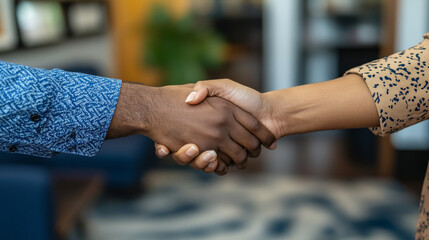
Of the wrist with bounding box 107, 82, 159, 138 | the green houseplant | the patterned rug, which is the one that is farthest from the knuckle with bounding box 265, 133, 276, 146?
the green houseplant

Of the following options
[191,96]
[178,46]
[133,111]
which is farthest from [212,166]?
[178,46]

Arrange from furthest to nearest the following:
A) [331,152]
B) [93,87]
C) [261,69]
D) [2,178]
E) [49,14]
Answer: [261,69] → [331,152] → [49,14] → [2,178] → [93,87]

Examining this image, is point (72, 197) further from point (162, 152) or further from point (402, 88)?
point (402, 88)

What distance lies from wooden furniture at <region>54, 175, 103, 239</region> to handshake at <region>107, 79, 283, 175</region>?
118 centimetres

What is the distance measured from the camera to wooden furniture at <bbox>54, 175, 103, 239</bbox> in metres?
2.56

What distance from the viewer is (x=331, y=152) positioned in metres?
5.45

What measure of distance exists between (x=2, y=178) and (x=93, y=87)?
3.75ft

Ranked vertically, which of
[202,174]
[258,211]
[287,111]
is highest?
[287,111]

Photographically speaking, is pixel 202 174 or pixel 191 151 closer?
pixel 191 151

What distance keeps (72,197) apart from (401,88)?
2.22 m

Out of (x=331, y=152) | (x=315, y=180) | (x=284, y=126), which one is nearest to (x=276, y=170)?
(x=315, y=180)

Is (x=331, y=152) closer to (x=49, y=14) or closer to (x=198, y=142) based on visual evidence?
(x=49, y=14)

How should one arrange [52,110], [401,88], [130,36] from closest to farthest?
[401,88] → [52,110] → [130,36]

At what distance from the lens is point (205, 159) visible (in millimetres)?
1636
